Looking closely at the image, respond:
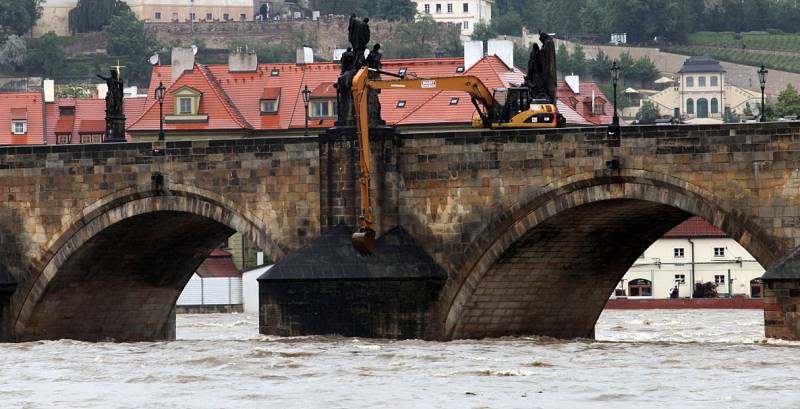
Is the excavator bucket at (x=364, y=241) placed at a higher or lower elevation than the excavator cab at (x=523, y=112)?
lower

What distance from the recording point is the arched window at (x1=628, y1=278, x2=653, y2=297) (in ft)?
407

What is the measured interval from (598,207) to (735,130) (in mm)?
4704

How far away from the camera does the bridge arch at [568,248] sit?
63750mm

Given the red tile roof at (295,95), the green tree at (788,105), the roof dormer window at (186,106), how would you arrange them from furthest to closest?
the green tree at (788,105), the roof dormer window at (186,106), the red tile roof at (295,95)

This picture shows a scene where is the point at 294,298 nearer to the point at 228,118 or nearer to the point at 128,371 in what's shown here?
the point at 128,371

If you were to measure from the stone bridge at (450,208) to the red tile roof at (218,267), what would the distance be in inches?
1758

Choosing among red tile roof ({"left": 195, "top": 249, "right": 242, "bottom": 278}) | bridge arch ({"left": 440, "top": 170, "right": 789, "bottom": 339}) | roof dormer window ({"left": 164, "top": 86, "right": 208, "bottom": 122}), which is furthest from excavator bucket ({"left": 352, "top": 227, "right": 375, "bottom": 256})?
red tile roof ({"left": 195, "top": 249, "right": 242, "bottom": 278})

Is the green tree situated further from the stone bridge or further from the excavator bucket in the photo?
the excavator bucket

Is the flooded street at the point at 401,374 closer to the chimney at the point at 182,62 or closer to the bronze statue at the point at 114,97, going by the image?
the bronze statue at the point at 114,97

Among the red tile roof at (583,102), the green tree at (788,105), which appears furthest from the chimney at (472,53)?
the green tree at (788,105)

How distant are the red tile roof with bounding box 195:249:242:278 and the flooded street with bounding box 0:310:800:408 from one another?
51589 millimetres

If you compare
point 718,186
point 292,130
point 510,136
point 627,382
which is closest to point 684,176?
point 718,186

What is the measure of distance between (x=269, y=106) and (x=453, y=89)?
1882 inches

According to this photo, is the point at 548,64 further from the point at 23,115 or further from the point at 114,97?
the point at 23,115
